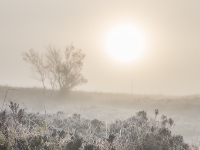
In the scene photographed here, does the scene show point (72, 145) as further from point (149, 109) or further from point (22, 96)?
point (22, 96)

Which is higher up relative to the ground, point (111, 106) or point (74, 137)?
point (111, 106)

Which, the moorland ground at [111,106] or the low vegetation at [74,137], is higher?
the moorland ground at [111,106]

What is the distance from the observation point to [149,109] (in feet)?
124

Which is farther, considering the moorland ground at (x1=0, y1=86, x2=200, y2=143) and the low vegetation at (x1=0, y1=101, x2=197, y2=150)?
the moorland ground at (x1=0, y1=86, x2=200, y2=143)

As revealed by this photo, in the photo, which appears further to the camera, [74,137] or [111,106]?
[111,106]

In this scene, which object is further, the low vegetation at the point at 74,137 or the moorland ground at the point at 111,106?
the moorland ground at the point at 111,106

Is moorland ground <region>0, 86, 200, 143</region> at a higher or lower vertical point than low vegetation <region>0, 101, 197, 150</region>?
higher

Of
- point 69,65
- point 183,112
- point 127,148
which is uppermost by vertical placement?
point 69,65

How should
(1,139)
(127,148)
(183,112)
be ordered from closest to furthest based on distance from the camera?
(1,139), (127,148), (183,112)

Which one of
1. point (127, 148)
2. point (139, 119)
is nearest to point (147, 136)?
point (127, 148)

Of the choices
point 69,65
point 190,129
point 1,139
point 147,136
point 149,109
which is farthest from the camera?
point 69,65

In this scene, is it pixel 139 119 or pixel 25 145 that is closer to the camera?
pixel 25 145

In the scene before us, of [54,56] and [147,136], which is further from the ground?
[54,56]

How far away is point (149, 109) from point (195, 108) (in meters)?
6.31
